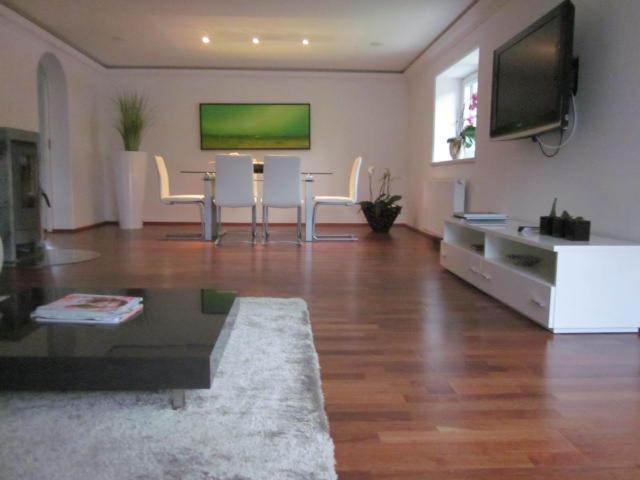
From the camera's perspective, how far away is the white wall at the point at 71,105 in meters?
5.11

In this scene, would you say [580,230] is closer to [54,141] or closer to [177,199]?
[177,199]

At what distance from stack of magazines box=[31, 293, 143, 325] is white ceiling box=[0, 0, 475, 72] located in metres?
3.68

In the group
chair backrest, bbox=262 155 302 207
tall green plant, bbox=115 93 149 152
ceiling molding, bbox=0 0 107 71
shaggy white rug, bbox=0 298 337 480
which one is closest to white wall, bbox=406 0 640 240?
chair backrest, bbox=262 155 302 207

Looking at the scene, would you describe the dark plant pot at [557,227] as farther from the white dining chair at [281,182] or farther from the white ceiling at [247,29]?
the white dining chair at [281,182]

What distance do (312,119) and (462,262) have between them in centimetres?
484

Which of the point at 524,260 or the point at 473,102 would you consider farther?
the point at 473,102

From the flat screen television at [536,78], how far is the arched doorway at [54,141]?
4971 mm

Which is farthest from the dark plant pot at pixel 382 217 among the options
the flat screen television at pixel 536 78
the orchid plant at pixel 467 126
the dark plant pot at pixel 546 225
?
the dark plant pot at pixel 546 225

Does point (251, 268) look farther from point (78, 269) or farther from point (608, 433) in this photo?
point (608, 433)

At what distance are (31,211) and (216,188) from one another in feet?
5.41

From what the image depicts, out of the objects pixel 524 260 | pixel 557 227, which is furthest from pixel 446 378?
pixel 524 260

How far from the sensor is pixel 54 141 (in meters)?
6.48

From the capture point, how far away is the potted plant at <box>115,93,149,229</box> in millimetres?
6973

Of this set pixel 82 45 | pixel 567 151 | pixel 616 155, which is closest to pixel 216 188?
pixel 82 45
